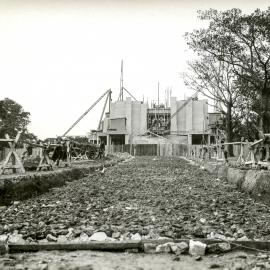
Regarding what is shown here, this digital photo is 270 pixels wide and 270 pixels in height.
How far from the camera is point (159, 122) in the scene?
210 feet

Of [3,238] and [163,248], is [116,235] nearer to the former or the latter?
[163,248]

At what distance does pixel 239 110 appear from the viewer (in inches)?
1395

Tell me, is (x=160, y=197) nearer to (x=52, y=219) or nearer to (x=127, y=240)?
(x=52, y=219)

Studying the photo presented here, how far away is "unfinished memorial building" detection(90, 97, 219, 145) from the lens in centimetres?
6094

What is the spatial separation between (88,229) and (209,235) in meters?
1.67

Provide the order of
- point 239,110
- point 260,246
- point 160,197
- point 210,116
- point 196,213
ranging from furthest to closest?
point 210,116 < point 239,110 < point 160,197 < point 196,213 < point 260,246

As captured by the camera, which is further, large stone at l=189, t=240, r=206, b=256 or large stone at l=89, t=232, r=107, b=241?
large stone at l=89, t=232, r=107, b=241

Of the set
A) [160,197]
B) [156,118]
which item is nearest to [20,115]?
[156,118]

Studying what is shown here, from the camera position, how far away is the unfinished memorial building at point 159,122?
60938 millimetres

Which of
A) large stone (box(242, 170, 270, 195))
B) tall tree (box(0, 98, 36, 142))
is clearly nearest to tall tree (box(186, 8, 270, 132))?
large stone (box(242, 170, 270, 195))

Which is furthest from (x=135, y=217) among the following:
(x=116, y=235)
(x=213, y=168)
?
(x=213, y=168)

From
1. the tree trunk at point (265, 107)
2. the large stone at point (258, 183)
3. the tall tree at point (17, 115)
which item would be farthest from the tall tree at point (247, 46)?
the tall tree at point (17, 115)

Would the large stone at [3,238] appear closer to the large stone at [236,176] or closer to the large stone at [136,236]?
the large stone at [136,236]

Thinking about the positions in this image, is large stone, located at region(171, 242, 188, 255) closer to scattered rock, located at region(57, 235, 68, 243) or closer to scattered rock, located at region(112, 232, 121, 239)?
scattered rock, located at region(112, 232, 121, 239)
